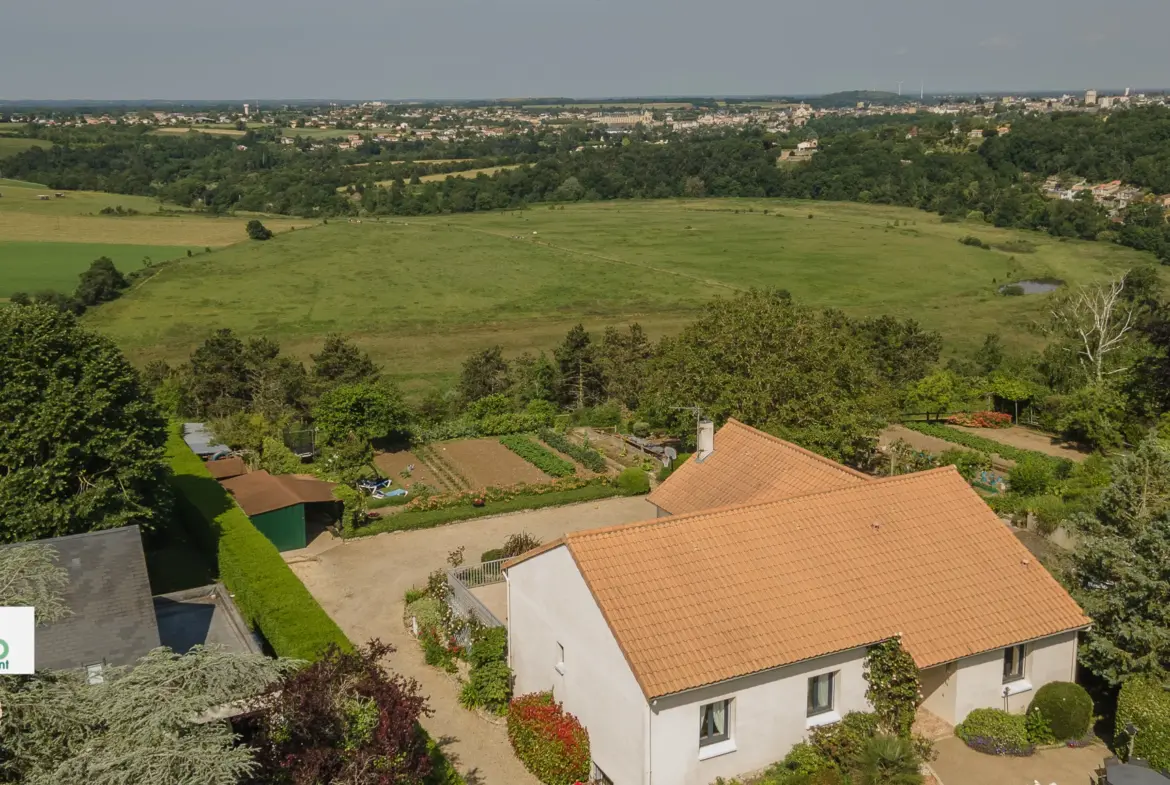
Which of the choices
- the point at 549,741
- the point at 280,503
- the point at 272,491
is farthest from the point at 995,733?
the point at 272,491

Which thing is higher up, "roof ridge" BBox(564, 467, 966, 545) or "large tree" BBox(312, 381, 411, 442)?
"roof ridge" BBox(564, 467, 966, 545)

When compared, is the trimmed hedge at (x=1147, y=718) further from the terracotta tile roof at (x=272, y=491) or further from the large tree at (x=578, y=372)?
the large tree at (x=578, y=372)

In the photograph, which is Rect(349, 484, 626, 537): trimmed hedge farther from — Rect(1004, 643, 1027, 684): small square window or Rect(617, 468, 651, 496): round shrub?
Rect(1004, 643, 1027, 684): small square window

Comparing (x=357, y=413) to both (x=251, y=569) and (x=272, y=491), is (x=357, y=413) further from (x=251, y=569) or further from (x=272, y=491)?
(x=251, y=569)

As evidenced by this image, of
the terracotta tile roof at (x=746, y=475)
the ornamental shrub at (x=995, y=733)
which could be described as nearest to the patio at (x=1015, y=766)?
the ornamental shrub at (x=995, y=733)

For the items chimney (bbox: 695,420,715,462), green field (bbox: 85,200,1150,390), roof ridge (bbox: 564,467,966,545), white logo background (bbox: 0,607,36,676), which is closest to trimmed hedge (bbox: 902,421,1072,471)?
chimney (bbox: 695,420,715,462)

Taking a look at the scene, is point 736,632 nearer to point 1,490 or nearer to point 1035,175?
point 1,490
